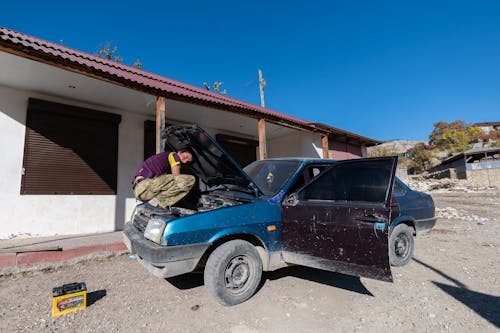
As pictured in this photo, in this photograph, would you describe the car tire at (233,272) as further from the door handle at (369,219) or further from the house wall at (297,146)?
the house wall at (297,146)

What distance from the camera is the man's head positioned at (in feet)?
10.9

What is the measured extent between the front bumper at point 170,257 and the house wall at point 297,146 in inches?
323

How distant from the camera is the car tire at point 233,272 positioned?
7.83 ft

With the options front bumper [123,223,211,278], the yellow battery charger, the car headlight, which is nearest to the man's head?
the car headlight

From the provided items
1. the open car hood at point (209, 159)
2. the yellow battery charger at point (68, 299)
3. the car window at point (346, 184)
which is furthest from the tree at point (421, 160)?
the yellow battery charger at point (68, 299)

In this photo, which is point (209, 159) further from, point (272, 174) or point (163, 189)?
point (272, 174)

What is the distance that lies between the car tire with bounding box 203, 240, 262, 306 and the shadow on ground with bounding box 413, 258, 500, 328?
6.96ft

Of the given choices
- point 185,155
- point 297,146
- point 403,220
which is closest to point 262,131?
point 297,146

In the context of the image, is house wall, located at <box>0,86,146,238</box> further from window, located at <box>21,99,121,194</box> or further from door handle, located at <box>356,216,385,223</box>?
door handle, located at <box>356,216,385,223</box>

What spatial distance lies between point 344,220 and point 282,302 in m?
1.09

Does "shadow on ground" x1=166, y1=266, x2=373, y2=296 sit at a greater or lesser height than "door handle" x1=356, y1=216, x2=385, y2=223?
lesser

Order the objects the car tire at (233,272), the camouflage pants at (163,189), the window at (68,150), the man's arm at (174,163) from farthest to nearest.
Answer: the window at (68,150) < the man's arm at (174,163) < the camouflage pants at (163,189) < the car tire at (233,272)

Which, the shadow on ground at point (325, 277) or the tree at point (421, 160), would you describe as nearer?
the shadow on ground at point (325, 277)

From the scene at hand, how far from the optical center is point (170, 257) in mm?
2234
